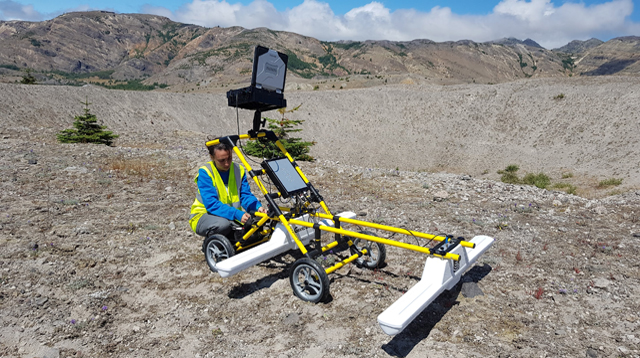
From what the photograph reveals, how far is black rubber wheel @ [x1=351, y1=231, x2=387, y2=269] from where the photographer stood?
5648 millimetres

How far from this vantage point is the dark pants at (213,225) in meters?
5.70

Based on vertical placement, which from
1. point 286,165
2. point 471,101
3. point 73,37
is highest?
point 73,37

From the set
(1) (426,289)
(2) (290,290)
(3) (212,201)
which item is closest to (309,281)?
(2) (290,290)

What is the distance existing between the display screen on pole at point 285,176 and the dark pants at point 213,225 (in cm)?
109

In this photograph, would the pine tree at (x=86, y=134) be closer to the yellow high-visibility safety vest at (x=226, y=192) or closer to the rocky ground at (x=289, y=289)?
the rocky ground at (x=289, y=289)

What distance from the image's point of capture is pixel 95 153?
1377 centimetres

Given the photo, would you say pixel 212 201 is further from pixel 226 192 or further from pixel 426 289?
pixel 426 289

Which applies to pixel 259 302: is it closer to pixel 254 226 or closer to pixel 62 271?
pixel 254 226

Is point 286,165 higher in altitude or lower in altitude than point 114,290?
higher

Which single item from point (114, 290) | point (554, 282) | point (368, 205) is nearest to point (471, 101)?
A: point (368, 205)

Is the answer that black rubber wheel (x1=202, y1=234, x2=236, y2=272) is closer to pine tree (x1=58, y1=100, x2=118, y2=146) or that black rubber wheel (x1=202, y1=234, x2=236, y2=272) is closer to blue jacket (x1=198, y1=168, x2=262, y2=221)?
blue jacket (x1=198, y1=168, x2=262, y2=221)

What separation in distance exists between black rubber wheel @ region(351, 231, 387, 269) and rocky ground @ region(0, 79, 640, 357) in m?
0.18

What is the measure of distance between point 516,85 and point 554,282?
4273cm

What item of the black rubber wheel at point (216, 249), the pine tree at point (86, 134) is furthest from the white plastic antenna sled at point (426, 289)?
the pine tree at point (86, 134)
